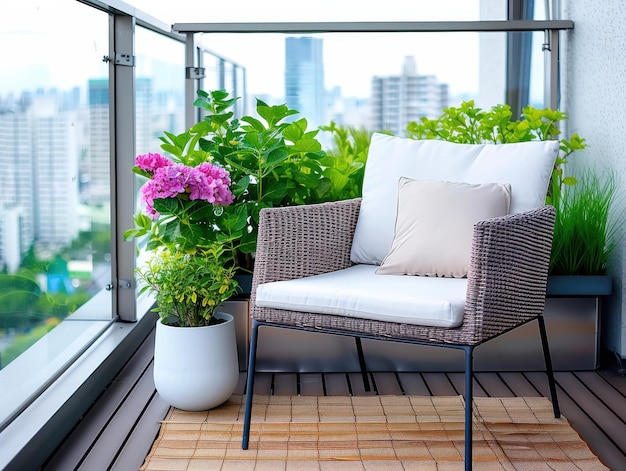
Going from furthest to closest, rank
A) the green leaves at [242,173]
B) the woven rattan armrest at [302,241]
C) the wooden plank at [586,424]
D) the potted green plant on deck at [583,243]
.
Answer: the potted green plant on deck at [583,243] < the green leaves at [242,173] < the woven rattan armrest at [302,241] < the wooden plank at [586,424]

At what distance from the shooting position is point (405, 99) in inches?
129

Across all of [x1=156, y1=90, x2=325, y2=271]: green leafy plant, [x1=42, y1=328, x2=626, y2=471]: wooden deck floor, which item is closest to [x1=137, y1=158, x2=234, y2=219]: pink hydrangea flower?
[x1=156, y1=90, x2=325, y2=271]: green leafy plant

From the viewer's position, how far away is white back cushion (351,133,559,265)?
7.93ft

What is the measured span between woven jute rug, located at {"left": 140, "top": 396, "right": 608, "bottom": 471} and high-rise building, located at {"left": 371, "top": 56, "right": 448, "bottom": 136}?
1.22 metres

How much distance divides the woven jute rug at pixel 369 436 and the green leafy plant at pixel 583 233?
58 centimetres

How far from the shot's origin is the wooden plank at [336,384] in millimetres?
2604

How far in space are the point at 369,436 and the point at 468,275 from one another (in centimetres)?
54

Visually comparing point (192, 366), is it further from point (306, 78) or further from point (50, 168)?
point (306, 78)

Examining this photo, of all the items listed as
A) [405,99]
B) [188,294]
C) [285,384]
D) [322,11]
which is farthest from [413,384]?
[322,11]

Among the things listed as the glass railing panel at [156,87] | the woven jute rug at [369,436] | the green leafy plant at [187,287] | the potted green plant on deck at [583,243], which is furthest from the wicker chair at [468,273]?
the glass railing panel at [156,87]

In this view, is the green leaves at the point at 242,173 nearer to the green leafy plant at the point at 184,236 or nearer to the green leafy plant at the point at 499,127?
the green leafy plant at the point at 184,236

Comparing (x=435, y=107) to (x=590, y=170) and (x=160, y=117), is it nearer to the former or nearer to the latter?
(x=590, y=170)

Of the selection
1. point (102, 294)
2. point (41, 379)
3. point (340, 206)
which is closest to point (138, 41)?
point (102, 294)

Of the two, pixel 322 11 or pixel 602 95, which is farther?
pixel 322 11
